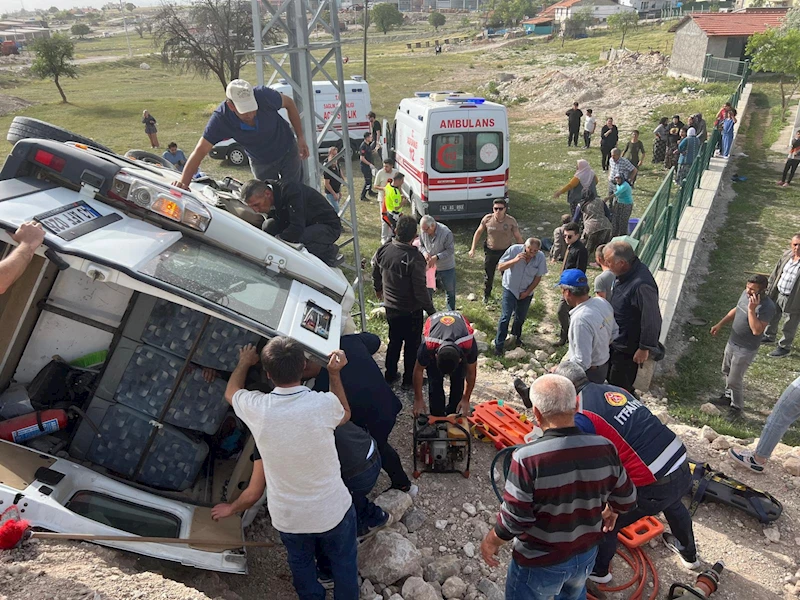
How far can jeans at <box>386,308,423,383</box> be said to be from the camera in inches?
209

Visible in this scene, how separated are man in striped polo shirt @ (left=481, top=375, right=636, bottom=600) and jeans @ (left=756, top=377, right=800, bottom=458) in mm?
2383

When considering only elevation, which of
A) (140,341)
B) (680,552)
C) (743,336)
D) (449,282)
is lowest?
(680,552)

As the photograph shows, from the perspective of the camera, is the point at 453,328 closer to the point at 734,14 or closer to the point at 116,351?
the point at 116,351

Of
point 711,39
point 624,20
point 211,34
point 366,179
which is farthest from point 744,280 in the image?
point 624,20

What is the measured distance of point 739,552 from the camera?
381 cm

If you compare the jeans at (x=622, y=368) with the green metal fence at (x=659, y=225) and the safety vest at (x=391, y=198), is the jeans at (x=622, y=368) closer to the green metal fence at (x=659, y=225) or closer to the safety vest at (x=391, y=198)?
the green metal fence at (x=659, y=225)

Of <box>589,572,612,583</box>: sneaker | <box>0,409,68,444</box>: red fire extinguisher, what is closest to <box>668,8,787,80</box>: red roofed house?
<box>589,572,612,583</box>: sneaker

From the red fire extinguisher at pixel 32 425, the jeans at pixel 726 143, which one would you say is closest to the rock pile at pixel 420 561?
the red fire extinguisher at pixel 32 425

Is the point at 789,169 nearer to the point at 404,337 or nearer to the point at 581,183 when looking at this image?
the point at 581,183

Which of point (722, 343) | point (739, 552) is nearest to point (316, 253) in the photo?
point (739, 552)

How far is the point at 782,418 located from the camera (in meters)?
4.39

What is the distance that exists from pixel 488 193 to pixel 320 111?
7.75 metres

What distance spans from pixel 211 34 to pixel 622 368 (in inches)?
1186

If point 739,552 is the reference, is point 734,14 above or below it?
above
